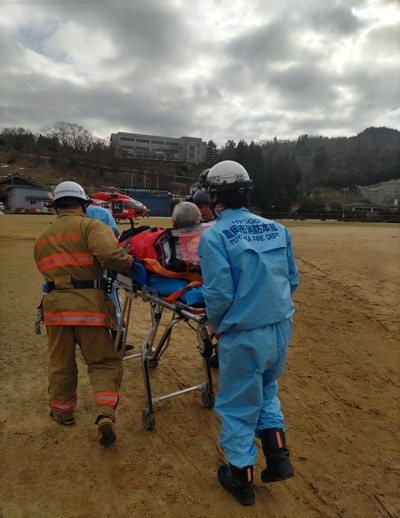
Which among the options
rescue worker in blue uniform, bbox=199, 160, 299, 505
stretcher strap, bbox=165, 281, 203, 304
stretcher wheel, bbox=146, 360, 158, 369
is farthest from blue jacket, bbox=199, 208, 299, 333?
stretcher wheel, bbox=146, 360, 158, 369

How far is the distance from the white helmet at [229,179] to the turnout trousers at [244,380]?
949mm

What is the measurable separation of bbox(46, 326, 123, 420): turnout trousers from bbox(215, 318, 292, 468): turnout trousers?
1.05 meters

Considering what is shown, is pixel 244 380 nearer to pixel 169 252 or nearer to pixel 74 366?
pixel 169 252

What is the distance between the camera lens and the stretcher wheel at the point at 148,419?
121 inches

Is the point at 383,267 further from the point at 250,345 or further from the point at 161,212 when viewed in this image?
the point at 161,212

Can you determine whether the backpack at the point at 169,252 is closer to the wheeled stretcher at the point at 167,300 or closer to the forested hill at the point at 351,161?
the wheeled stretcher at the point at 167,300

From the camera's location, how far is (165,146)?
353 feet

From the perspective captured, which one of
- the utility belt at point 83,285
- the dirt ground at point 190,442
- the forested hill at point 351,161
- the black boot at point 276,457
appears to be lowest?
the dirt ground at point 190,442

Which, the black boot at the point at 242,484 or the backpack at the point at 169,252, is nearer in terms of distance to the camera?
the black boot at the point at 242,484

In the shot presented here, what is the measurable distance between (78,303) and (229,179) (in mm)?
1533

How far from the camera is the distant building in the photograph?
97.0 m

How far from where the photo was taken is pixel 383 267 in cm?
914

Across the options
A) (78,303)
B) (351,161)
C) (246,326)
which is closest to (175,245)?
(78,303)

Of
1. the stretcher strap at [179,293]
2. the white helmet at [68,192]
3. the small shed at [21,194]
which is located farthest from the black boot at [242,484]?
the small shed at [21,194]
